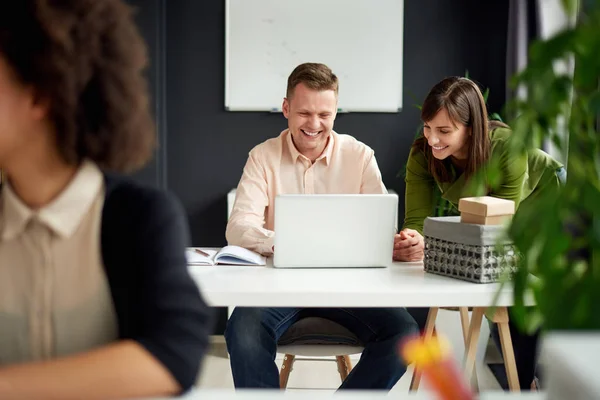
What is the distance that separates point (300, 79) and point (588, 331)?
238 centimetres

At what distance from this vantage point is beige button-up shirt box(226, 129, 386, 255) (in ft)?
9.71

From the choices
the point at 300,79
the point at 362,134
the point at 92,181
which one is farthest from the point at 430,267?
the point at 362,134

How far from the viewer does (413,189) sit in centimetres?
302

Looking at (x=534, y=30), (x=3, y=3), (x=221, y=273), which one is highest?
(x=534, y=30)

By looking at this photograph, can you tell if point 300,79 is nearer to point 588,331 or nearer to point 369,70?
point 369,70

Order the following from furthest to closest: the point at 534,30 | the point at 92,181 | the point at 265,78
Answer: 1. the point at 265,78
2. the point at 534,30
3. the point at 92,181

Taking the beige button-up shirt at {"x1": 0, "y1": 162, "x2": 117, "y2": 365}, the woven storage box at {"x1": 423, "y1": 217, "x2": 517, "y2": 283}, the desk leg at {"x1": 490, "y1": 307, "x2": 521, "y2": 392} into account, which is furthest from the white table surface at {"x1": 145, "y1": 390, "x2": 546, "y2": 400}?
the desk leg at {"x1": 490, "y1": 307, "x2": 521, "y2": 392}

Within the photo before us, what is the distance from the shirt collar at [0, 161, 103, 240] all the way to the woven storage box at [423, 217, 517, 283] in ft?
4.16

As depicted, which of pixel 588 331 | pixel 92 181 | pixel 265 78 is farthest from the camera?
pixel 265 78

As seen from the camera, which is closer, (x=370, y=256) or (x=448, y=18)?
(x=370, y=256)

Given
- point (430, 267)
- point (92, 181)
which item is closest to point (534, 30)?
point (430, 267)

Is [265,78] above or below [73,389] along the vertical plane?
above

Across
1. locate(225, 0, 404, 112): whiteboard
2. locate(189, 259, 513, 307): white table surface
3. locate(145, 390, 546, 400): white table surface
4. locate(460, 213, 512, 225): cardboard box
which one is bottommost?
locate(189, 259, 513, 307): white table surface

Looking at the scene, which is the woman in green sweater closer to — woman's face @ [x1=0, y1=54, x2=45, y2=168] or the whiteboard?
the whiteboard
